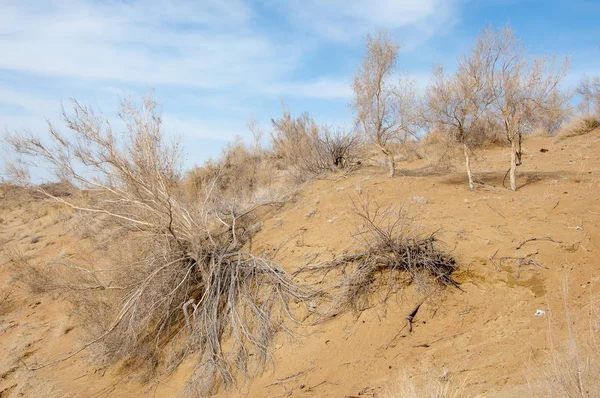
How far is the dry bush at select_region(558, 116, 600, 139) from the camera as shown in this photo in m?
15.9

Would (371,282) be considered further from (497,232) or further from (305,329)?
(497,232)

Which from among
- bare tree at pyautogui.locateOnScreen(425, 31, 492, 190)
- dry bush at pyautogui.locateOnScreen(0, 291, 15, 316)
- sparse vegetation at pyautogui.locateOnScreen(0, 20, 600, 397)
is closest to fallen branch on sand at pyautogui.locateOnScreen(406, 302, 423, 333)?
sparse vegetation at pyautogui.locateOnScreen(0, 20, 600, 397)

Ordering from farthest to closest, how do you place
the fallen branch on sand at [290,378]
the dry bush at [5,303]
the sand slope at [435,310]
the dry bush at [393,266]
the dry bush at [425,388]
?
the dry bush at [5,303] → the dry bush at [393,266] → the fallen branch on sand at [290,378] → the sand slope at [435,310] → the dry bush at [425,388]

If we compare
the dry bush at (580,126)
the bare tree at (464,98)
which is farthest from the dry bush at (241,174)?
the dry bush at (580,126)

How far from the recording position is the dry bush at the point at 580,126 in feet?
52.1

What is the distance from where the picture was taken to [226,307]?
723 cm

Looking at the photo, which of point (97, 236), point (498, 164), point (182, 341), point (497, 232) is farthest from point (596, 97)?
point (97, 236)

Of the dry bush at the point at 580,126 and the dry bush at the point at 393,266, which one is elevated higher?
the dry bush at the point at 580,126

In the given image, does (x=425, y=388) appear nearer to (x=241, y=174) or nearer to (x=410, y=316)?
(x=410, y=316)

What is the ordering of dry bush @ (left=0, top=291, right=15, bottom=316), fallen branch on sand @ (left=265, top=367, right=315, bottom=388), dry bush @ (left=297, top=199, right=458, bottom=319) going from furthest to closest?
dry bush @ (left=0, top=291, right=15, bottom=316)
dry bush @ (left=297, top=199, right=458, bottom=319)
fallen branch on sand @ (left=265, top=367, right=315, bottom=388)

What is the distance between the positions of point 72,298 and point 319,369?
5.89 meters

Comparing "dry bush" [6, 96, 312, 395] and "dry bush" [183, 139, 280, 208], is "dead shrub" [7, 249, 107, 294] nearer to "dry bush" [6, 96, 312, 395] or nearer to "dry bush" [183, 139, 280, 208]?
"dry bush" [6, 96, 312, 395]

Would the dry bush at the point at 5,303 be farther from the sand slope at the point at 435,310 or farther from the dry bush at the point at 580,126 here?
the dry bush at the point at 580,126

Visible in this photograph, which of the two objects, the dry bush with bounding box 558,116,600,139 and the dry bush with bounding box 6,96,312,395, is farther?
the dry bush with bounding box 558,116,600,139
